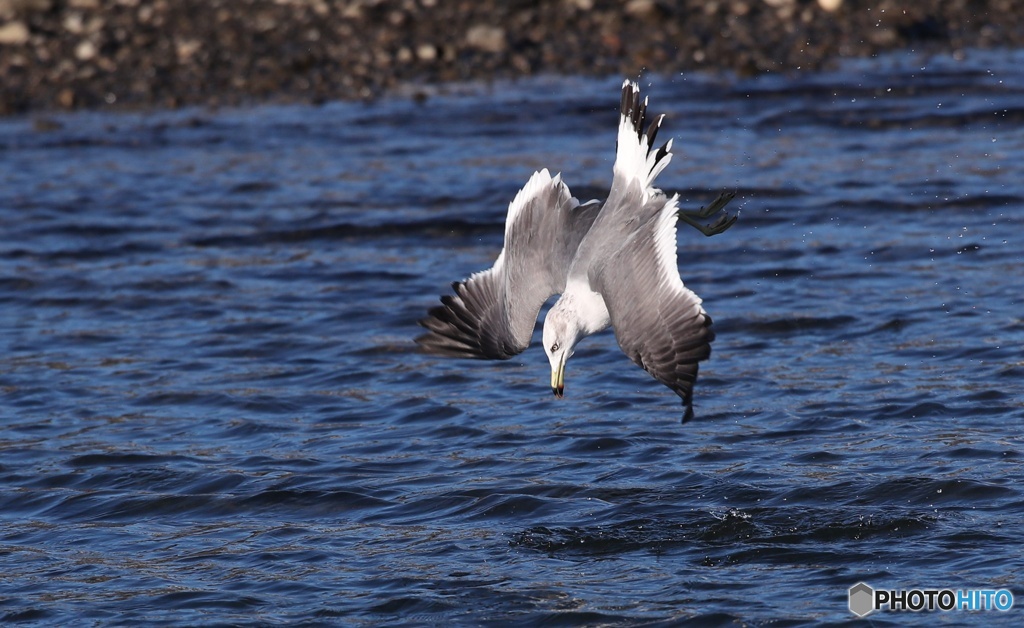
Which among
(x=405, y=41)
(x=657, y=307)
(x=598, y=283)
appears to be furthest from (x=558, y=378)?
(x=405, y=41)

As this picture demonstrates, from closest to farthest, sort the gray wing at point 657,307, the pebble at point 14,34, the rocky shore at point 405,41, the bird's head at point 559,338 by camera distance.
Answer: the gray wing at point 657,307 < the bird's head at point 559,338 < the rocky shore at point 405,41 < the pebble at point 14,34

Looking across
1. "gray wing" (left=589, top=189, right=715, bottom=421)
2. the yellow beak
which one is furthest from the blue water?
"gray wing" (left=589, top=189, right=715, bottom=421)

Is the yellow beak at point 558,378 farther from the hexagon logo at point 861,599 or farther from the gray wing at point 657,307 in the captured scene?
the hexagon logo at point 861,599

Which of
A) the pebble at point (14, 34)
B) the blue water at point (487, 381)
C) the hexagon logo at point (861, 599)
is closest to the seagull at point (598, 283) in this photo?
the blue water at point (487, 381)

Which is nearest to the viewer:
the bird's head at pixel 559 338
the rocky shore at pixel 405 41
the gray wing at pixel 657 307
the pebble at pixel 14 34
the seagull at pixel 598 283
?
the gray wing at pixel 657 307

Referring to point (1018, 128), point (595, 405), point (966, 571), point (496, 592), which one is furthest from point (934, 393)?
point (1018, 128)

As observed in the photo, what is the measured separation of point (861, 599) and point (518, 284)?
7.09 feet

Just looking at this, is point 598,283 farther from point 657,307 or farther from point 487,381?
point 487,381

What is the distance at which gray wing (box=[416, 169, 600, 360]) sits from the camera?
22.4 feet

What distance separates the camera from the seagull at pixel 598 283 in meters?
6.02

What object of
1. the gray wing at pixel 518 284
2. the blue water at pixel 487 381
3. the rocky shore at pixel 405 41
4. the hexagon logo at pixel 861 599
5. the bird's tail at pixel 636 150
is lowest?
the hexagon logo at pixel 861 599

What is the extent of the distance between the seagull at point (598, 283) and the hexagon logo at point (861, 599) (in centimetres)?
92

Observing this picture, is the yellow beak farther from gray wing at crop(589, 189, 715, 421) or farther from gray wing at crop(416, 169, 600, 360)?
gray wing at crop(589, 189, 715, 421)

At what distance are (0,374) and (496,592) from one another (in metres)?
4.52
